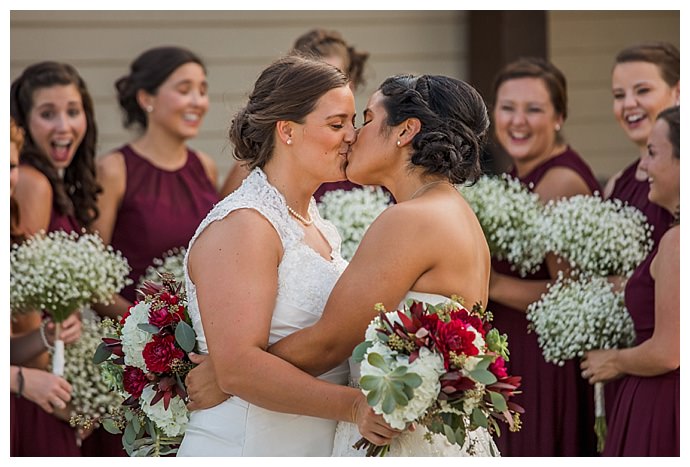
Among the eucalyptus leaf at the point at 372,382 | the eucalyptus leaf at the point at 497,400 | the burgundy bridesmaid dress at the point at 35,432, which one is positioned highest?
the eucalyptus leaf at the point at 372,382

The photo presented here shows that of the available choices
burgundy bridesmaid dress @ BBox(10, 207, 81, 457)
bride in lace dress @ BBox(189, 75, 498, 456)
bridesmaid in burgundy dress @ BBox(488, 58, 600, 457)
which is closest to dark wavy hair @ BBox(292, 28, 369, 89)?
bridesmaid in burgundy dress @ BBox(488, 58, 600, 457)

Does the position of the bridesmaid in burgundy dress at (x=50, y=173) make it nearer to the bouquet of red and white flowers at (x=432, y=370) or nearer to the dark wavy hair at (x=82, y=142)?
the dark wavy hair at (x=82, y=142)

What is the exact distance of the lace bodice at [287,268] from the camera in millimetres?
3480

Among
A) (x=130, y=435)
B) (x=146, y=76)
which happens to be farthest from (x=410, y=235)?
(x=146, y=76)

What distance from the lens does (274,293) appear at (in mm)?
3416

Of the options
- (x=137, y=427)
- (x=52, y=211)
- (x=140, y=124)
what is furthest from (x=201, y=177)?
(x=137, y=427)

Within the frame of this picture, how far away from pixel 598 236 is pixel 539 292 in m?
0.43

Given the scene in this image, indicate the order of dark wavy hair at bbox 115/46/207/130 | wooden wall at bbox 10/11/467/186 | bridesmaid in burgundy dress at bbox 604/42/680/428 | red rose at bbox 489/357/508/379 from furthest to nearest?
wooden wall at bbox 10/11/467/186 < dark wavy hair at bbox 115/46/207/130 < bridesmaid in burgundy dress at bbox 604/42/680/428 < red rose at bbox 489/357/508/379

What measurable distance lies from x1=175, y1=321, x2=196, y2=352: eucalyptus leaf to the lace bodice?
0.10 feet

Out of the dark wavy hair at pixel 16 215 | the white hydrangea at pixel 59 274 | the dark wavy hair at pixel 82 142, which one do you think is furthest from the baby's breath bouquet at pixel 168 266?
the dark wavy hair at pixel 16 215

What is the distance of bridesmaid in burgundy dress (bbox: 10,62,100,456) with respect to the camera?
5.40 m

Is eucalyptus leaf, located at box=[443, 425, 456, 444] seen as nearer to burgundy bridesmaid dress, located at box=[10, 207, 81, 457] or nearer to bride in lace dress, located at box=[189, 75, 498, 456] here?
bride in lace dress, located at box=[189, 75, 498, 456]

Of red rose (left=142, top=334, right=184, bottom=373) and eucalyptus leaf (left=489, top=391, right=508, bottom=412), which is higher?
red rose (left=142, top=334, right=184, bottom=373)

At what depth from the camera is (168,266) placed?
5539mm
